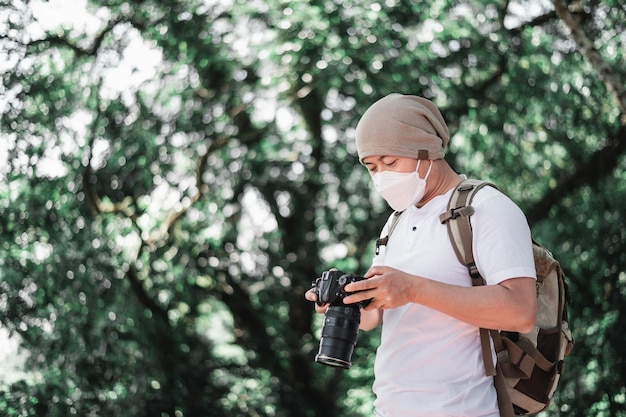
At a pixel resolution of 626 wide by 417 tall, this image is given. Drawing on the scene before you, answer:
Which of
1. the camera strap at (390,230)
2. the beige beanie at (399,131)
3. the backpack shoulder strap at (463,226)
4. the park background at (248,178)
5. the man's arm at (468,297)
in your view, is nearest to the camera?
the man's arm at (468,297)

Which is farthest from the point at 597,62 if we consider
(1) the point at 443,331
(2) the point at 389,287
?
(2) the point at 389,287

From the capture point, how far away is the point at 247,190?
5734 mm

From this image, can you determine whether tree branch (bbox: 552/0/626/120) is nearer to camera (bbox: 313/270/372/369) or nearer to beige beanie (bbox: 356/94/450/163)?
beige beanie (bbox: 356/94/450/163)

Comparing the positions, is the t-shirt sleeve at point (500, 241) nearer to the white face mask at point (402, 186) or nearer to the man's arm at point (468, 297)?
the man's arm at point (468, 297)

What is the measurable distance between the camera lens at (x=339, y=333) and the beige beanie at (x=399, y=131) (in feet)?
1.27

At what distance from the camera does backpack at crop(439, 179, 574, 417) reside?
1.77m

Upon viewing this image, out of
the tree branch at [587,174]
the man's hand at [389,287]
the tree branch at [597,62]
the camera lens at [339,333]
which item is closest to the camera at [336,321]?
the camera lens at [339,333]

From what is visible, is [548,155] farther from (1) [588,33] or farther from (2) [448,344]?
(2) [448,344]

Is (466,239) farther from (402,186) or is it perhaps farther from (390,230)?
(390,230)

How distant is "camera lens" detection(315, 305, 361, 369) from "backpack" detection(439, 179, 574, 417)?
299mm

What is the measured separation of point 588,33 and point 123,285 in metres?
3.26

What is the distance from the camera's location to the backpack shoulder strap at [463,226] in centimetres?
175

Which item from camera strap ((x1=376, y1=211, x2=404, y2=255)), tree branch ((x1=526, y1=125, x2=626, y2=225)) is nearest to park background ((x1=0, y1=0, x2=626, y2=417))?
tree branch ((x1=526, y1=125, x2=626, y2=225))

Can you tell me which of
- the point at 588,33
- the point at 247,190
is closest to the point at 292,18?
the point at 247,190
